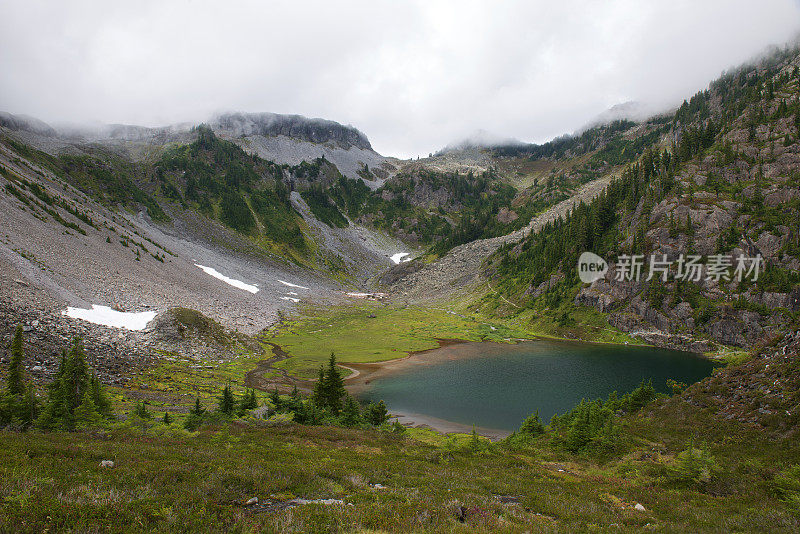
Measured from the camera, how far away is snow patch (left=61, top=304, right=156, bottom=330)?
154 ft

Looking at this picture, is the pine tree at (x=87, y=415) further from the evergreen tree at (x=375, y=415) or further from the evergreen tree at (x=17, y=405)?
the evergreen tree at (x=375, y=415)

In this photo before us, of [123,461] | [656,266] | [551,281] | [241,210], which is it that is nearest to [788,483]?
[123,461]

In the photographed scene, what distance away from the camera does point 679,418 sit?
87.4ft

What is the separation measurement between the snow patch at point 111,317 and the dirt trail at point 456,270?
104656 mm

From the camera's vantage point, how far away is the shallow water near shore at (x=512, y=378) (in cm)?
4659

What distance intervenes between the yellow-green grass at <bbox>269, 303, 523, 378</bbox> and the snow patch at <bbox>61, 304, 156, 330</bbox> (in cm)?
2168

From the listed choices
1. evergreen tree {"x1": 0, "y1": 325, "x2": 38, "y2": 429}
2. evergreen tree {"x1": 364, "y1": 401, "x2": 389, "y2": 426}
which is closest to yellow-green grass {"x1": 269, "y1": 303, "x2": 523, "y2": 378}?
evergreen tree {"x1": 364, "y1": 401, "x2": 389, "y2": 426}

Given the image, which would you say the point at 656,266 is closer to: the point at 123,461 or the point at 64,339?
the point at 123,461

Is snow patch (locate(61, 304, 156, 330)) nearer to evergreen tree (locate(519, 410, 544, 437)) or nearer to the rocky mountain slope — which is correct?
evergreen tree (locate(519, 410, 544, 437))

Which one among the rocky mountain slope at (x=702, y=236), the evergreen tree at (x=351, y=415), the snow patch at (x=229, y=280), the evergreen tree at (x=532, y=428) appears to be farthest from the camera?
the snow patch at (x=229, y=280)

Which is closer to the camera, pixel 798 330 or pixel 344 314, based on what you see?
pixel 798 330

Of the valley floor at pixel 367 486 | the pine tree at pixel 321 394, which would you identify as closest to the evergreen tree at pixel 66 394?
the valley floor at pixel 367 486

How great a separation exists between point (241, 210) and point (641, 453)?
201 metres

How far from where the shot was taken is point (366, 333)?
94.0 m
